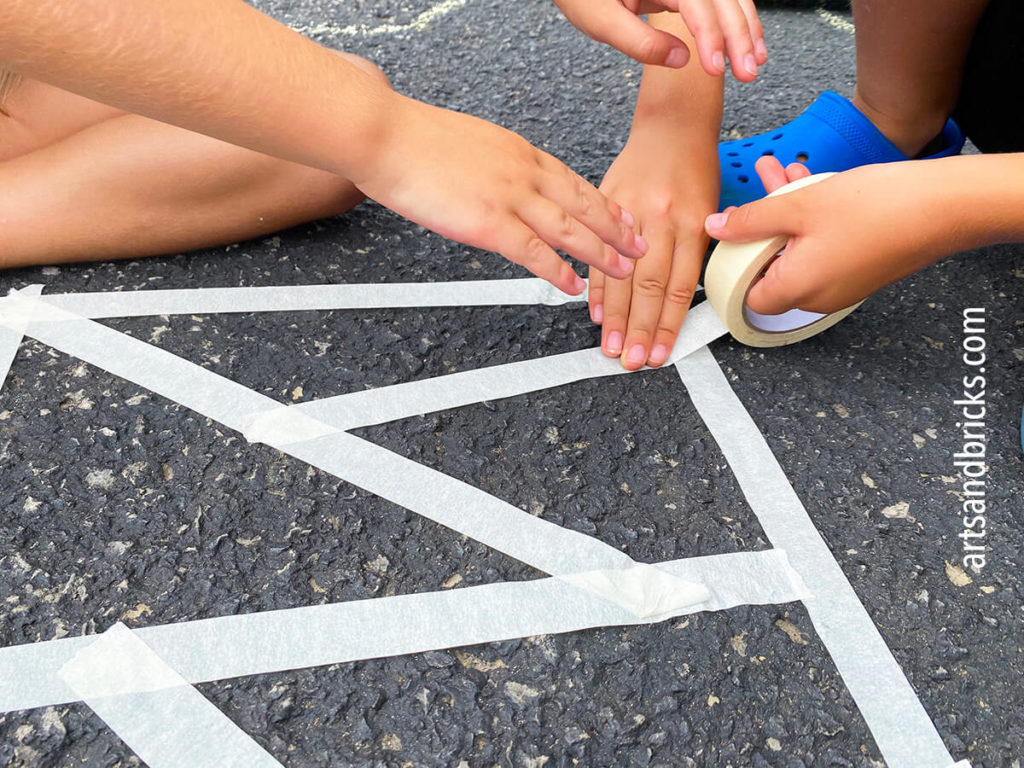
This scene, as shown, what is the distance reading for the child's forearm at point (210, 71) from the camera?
664 mm

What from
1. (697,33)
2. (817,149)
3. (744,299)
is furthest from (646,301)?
(817,149)

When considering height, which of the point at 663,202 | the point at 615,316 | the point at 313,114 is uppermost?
the point at 313,114

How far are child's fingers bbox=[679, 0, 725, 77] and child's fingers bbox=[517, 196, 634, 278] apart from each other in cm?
25

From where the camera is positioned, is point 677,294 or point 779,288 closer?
point 779,288

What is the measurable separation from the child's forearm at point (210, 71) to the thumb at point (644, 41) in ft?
1.15

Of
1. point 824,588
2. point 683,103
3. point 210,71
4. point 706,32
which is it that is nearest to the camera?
point 210,71

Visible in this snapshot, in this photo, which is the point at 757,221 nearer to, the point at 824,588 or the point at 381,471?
the point at 824,588

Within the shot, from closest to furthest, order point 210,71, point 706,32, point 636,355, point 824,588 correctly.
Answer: point 210,71
point 824,588
point 706,32
point 636,355

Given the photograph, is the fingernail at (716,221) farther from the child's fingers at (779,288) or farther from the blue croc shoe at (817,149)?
the blue croc shoe at (817,149)

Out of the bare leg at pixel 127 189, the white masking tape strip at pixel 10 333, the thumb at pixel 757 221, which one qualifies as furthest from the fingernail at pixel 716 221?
the white masking tape strip at pixel 10 333

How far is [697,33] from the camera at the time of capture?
0.96 m

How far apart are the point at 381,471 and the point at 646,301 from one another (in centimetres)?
42

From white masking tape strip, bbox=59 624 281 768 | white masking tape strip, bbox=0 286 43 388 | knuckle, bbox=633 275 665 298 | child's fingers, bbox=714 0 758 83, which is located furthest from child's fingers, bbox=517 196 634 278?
white masking tape strip, bbox=0 286 43 388

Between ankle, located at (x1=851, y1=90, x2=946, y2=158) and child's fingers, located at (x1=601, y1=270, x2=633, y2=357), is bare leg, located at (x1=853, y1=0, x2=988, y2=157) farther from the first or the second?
child's fingers, located at (x1=601, y1=270, x2=633, y2=357)
